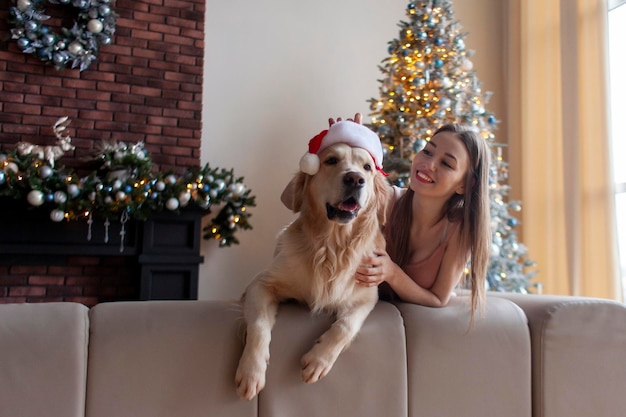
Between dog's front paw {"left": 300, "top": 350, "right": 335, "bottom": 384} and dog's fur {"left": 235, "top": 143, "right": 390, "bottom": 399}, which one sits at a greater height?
dog's fur {"left": 235, "top": 143, "right": 390, "bottom": 399}

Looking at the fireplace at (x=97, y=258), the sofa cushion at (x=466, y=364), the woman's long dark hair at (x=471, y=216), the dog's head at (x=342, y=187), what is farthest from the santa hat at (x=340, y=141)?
the fireplace at (x=97, y=258)

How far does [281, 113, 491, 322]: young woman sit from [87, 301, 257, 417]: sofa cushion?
492 mm

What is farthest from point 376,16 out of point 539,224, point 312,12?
point 539,224

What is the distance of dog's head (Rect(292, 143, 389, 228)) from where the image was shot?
1.58 metres

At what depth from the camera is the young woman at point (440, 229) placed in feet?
5.47

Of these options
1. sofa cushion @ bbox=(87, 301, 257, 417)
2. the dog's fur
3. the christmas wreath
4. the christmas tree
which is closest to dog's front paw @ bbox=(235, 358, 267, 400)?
sofa cushion @ bbox=(87, 301, 257, 417)

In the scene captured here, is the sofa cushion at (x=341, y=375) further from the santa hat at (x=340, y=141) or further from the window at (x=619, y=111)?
the window at (x=619, y=111)

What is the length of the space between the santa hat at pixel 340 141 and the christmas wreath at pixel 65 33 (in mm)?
2778

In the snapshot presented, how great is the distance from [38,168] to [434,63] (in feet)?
8.70

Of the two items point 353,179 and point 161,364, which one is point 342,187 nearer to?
point 353,179

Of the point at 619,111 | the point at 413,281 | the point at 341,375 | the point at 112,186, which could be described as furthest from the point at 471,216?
the point at 619,111

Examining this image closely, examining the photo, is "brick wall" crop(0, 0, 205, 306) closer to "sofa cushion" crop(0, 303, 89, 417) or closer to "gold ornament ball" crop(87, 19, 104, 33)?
"gold ornament ball" crop(87, 19, 104, 33)

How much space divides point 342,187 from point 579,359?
2.75 feet

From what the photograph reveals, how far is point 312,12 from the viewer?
4.75m
